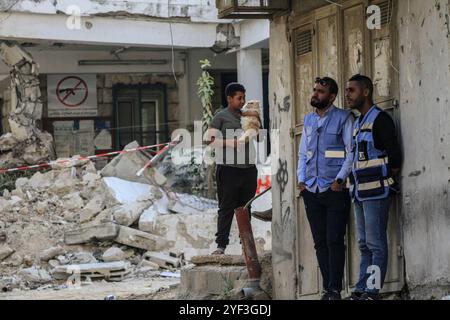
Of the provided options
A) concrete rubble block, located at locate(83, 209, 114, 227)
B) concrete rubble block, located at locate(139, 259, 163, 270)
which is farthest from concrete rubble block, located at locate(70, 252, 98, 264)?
concrete rubble block, located at locate(83, 209, 114, 227)

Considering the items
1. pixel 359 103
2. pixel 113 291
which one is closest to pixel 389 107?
pixel 359 103

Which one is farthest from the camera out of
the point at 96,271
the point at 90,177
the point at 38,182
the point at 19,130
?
the point at 19,130

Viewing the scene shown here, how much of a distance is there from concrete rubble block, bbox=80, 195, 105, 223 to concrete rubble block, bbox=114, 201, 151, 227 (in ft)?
1.28

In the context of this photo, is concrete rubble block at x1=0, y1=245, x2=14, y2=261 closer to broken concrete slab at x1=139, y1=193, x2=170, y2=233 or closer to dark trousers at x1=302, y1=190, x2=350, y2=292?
broken concrete slab at x1=139, y1=193, x2=170, y2=233

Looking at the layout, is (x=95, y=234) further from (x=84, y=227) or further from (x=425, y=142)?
(x=425, y=142)

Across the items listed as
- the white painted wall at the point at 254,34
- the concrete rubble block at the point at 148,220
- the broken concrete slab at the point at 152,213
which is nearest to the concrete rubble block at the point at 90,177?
the broken concrete slab at the point at 152,213

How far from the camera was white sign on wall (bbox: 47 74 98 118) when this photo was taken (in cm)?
2452

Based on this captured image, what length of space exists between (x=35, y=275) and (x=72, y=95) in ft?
36.9

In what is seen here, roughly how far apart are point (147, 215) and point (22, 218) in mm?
1978

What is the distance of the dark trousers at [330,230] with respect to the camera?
8.40m

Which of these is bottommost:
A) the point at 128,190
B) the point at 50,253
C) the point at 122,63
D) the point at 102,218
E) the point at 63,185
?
the point at 50,253

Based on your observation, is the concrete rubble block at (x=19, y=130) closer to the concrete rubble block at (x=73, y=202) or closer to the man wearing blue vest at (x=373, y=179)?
the concrete rubble block at (x=73, y=202)

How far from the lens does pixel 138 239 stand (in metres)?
15.2
